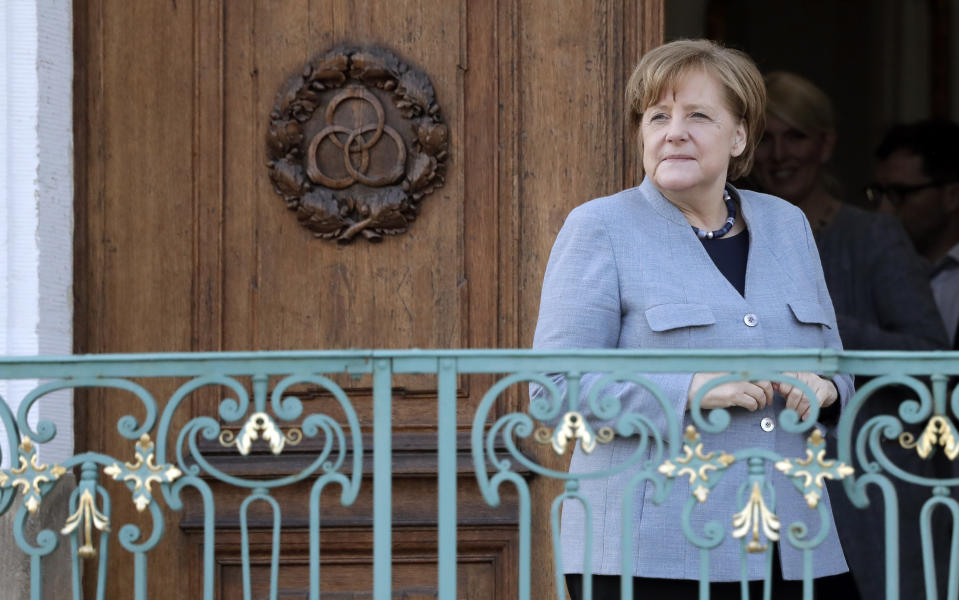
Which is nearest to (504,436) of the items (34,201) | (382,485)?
(382,485)

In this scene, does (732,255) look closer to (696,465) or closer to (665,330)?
(665,330)

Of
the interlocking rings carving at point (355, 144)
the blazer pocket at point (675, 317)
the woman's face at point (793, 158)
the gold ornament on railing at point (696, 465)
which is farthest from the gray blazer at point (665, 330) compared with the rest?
the woman's face at point (793, 158)

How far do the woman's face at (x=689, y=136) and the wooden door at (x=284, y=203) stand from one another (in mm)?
783

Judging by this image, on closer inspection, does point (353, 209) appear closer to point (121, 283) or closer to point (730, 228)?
point (121, 283)

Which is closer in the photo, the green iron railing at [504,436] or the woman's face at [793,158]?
the green iron railing at [504,436]

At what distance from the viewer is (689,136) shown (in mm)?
3023

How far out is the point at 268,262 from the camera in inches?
153

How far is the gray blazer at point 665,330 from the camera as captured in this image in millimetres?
2840

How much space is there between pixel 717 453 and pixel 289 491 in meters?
1.46

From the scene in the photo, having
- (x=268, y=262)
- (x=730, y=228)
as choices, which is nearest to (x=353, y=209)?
(x=268, y=262)

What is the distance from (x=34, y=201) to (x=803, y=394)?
1941mm

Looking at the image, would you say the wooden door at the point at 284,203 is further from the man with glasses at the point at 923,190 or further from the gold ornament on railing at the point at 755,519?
the man with glasses at the point at 923,190

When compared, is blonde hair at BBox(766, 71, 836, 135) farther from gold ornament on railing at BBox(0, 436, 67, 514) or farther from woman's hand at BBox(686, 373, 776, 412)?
gold ornament on railing at BBox(0, 436, 67, 514)

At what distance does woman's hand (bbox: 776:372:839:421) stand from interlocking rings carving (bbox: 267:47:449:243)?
4.35 feet
